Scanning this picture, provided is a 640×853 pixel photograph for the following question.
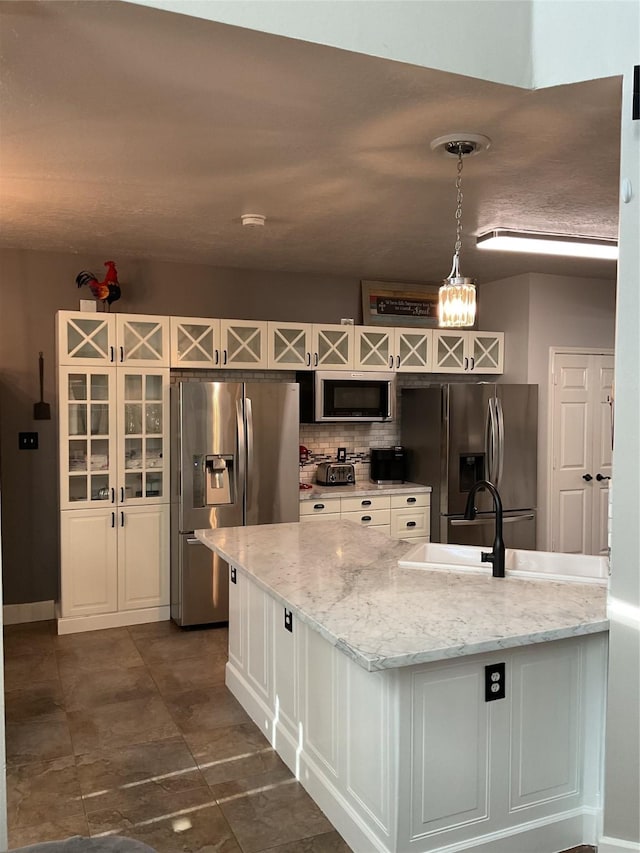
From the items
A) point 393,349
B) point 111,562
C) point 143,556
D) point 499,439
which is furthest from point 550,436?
point 111,562

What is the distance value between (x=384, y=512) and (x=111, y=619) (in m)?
2.16

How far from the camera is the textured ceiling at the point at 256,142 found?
2.07 metres

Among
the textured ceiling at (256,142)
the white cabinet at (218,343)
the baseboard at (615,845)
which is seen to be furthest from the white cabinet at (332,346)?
the baseboard at (615,845)

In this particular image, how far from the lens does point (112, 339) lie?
15.9 feet

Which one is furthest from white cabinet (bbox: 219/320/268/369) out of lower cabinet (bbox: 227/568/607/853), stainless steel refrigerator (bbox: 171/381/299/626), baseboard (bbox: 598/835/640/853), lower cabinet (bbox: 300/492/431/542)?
baseboard (bbox: 598/835/640/853)

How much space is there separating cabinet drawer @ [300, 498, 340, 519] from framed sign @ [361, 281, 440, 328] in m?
1.61

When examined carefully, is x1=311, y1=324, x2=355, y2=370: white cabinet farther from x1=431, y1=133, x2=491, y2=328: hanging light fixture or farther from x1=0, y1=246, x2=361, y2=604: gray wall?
x1=431, y1=133, x2=491, y2=328: hanging light fixture

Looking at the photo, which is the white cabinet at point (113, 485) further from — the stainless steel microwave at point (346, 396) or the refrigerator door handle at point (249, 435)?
the stainless steel microwave at point (346, 396)

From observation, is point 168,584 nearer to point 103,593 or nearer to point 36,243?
point 103,593

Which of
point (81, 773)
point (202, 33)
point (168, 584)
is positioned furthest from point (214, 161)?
point (168, 584)

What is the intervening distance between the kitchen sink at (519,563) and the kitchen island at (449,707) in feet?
0.21

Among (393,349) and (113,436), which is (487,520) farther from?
(113,436)

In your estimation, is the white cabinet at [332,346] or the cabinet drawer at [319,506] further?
the white cabinet at [332,346]

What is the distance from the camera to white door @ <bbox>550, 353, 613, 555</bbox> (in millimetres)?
5926
